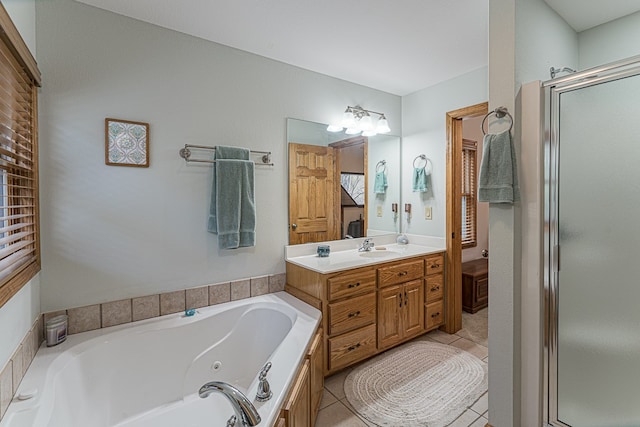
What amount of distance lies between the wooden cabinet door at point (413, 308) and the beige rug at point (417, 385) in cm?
17

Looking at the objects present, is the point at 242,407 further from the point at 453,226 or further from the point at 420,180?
the point at 420,180

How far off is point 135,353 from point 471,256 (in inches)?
157

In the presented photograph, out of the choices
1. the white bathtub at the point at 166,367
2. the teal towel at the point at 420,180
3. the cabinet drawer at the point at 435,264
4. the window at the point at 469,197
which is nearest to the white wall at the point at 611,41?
the teal towel at the point at 420,180

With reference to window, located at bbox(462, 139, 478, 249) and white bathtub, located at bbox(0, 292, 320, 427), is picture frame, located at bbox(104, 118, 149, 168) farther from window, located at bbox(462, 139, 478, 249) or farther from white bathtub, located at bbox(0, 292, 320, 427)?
window, located at bbox(462, 139, 478, 249)

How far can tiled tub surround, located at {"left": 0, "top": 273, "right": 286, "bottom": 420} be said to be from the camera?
4.28 feet

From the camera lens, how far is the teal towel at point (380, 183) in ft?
11.1

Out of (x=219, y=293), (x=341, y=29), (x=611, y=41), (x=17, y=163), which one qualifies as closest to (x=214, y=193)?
(x=219, y=293)

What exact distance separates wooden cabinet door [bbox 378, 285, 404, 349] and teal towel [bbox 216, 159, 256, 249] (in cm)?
121

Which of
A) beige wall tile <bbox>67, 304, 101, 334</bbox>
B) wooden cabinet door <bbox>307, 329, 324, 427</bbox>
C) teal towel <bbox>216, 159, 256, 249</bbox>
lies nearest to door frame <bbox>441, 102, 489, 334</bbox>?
wooden cabinet door <bbox>307, 329, 324, 427</bbox>

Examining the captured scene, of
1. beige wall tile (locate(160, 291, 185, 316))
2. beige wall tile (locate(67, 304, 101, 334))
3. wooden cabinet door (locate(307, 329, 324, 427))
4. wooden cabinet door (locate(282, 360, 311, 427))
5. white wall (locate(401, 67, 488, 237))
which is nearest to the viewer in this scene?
wooden cabinet door (locate(282, 360, 311, 427))

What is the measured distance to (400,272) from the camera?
8.86 ft

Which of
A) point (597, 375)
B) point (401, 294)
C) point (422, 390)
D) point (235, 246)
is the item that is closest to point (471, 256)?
point (401, 294)

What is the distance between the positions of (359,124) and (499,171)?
1.70 m

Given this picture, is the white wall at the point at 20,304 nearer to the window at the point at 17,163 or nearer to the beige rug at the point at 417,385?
the window at the point at 17,163
